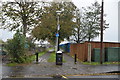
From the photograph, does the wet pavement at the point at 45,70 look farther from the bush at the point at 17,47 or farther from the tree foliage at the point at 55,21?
the tree foliage at the point at 55,21

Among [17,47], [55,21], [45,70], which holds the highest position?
[55,21]

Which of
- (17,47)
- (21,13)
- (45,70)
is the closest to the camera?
(45,70)

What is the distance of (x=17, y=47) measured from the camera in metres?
15.5

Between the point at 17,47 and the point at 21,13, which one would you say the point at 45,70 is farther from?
the point at 21,13

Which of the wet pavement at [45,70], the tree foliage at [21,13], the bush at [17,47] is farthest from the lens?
the tree foliage at [21,13]

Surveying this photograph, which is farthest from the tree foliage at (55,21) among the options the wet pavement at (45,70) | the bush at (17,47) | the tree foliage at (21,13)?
the wet pavement at (45,70)

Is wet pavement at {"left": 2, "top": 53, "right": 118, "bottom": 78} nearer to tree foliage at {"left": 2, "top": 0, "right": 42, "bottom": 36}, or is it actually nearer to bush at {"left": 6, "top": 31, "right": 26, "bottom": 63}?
bush at {"left": 6, "top": 31, "right": 26, "bottom": 63}

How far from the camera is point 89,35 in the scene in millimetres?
42219

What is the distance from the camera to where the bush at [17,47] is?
15398mm

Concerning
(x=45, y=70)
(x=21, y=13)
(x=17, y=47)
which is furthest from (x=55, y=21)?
(x=45, y=70)

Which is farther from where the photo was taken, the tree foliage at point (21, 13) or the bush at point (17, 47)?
the tree foliage at point (21, 13)

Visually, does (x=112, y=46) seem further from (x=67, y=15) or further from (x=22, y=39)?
(x=67, y=15)

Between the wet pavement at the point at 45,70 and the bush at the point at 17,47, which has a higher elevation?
the bush at the point at 17,47

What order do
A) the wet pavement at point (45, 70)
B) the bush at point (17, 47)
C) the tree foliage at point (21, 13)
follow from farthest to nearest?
1. the tree foliage at point (21, 13)
2. the bush at point (17, 47)
3. the wet pavement at point (45, 70)
